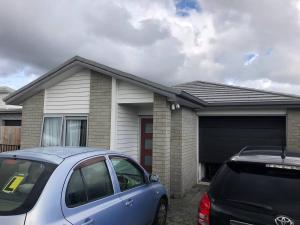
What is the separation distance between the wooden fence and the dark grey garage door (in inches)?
293

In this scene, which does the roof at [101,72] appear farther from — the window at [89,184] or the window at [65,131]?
the window at [89,184]

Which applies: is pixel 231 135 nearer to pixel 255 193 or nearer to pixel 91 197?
pixel 255 193

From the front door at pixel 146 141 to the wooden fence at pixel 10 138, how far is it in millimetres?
5553

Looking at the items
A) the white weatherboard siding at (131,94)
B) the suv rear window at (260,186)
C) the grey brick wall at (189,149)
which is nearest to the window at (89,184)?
the suv rear window at (260,186)

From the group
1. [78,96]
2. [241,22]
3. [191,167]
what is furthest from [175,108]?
[241,22]

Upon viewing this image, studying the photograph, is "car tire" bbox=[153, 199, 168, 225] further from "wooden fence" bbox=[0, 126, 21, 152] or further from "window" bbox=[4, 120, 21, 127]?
"window" bbox=[4, 120, 21, 127]

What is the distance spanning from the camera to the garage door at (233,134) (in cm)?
925

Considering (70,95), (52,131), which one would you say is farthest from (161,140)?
(52,131)

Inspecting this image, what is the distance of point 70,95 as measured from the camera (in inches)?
352

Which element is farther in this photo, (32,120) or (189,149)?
(32,120)

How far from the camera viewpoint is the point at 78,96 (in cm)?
880

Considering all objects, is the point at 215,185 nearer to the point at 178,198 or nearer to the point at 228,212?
the point at 228,212

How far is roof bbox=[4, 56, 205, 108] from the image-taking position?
23.2 feet

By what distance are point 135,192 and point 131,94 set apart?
13.9 ft
